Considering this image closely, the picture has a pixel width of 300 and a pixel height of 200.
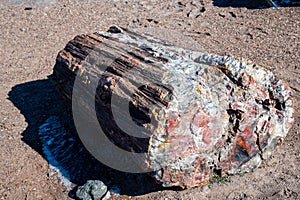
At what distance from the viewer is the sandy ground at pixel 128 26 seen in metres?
3.97

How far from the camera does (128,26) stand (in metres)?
7.19

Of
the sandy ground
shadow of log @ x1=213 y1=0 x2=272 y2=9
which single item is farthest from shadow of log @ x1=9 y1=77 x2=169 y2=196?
shadow of log @ x1=213 y1=0 x2=272 y2=9

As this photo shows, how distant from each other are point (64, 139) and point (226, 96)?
193 cm

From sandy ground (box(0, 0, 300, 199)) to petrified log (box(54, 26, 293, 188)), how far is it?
0.26 meters

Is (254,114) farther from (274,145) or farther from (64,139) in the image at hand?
(64,139)

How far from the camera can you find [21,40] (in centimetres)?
692

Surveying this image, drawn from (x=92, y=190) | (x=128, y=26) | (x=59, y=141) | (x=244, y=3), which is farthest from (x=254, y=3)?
(x=92, y=190)

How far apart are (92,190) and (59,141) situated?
99cm

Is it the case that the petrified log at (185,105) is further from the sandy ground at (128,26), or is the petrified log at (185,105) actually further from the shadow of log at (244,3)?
the shadow of log at (244,3)

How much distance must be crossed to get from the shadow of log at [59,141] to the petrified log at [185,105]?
17.2 inches

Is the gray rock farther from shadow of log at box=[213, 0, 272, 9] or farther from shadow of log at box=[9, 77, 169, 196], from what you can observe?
shadow of log at box=[213, 0, 272, 9]

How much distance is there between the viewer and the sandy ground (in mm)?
3973

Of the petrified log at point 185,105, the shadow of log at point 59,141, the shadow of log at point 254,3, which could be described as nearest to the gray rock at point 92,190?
the shadow of log at point 59,141

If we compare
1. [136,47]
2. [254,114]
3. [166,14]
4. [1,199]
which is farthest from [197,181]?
[166,14]
